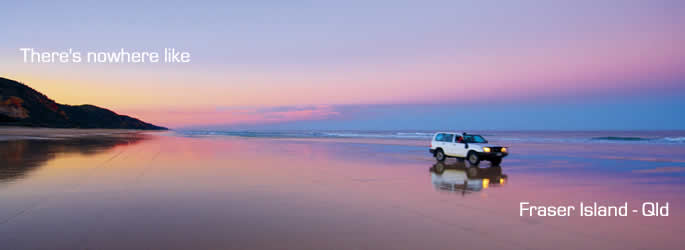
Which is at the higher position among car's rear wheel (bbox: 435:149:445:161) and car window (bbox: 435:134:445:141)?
car window (bbox: 435:134:445:141)

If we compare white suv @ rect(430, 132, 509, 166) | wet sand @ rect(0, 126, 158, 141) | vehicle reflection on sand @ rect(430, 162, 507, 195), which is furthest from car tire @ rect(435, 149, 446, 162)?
wet sand @ rect(0, 126, 158, 141)

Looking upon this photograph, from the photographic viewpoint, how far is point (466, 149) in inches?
766

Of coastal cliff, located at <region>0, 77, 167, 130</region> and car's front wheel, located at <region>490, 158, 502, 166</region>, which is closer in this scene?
car's front wheel, located at <region>490, 158, 502, 166</region>

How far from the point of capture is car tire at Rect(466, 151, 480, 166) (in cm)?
1873

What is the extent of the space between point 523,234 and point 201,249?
5.25 m

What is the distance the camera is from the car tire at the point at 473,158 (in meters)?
18.7

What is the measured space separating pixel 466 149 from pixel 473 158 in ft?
2.14

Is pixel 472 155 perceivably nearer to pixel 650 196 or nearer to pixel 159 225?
pixel 650 196

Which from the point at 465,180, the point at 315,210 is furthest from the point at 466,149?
the point at 315,210

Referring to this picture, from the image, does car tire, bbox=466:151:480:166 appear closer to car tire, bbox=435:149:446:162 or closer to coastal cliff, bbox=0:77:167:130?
car tire, bbox=435:149:446:162

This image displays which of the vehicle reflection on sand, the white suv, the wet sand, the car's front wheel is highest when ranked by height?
the wet sand

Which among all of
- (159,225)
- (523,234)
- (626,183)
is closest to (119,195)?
(159,225)

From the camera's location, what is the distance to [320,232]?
20.6 feet

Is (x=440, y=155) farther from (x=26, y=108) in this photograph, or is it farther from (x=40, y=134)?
(x=26, y=108)
